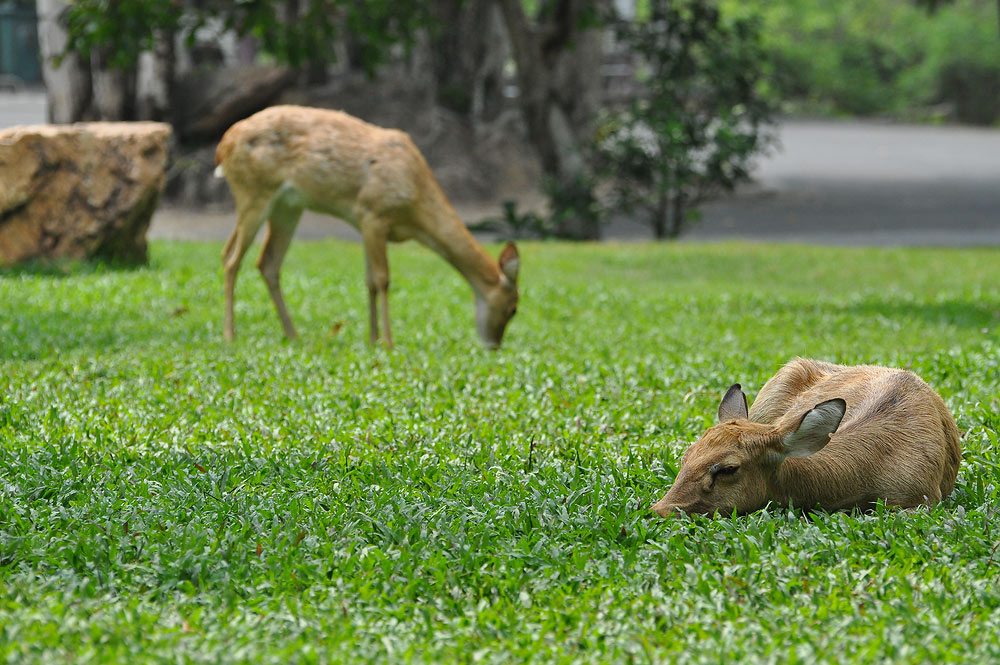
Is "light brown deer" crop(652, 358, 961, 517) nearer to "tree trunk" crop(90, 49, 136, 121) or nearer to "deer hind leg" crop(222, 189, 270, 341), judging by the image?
"deer hind leg" crop(222, 189, 270, 341)

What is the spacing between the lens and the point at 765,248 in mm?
15414

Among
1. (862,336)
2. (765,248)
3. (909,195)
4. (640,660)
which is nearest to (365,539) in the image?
(640,660)

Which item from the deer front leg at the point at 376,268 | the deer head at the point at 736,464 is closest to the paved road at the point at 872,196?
the deer front leg at the point at 376,268

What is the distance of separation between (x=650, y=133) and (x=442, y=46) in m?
9.48

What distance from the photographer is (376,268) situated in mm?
8117

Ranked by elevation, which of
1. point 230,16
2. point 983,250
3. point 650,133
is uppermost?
point 230,16

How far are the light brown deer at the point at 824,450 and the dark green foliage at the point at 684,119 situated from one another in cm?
1184

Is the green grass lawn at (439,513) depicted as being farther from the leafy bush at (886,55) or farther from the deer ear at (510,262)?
the leafy bush at (886,55)

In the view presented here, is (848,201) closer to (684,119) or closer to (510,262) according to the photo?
(684,119)

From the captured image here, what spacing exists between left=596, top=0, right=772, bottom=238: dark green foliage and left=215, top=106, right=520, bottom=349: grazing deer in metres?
8.38

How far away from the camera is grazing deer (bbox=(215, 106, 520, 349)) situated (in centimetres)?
788

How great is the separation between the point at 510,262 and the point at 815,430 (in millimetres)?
4455

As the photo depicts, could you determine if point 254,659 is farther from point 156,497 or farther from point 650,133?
point 650,133

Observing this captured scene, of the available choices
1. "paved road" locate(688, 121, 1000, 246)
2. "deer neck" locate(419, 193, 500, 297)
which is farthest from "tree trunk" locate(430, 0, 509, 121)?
"deer neck" locate(419, 193, 500, 297)
